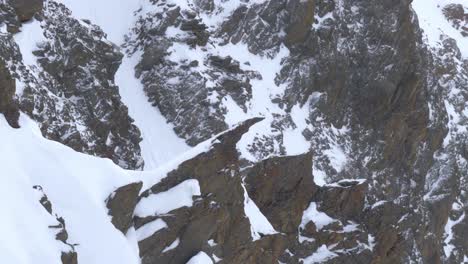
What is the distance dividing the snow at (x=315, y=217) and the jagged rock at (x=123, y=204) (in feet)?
54.9

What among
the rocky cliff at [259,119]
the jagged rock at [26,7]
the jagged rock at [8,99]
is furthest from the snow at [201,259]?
the jagged rock at [26,7]

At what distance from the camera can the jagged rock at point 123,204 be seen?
19641 mm

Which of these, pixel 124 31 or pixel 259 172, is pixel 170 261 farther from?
pixel 124 31

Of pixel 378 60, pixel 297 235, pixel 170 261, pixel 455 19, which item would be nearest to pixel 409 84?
pixel 378 60

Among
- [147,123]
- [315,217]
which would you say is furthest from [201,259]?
[147,123]

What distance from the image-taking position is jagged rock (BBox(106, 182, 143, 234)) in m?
19.6

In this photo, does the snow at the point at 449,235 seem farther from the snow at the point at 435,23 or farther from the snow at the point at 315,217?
the snow at the point at 315,217

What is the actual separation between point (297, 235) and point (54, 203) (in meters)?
18.4

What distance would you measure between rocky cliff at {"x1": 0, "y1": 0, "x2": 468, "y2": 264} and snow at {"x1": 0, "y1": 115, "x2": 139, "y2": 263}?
0.36 m

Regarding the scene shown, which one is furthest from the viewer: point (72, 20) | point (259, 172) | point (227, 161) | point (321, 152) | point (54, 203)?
point (321, 152)

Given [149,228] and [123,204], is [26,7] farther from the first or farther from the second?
[123,204]

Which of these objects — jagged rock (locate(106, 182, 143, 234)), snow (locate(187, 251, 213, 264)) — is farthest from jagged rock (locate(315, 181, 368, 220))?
jagged rock (locate(106, 182, 143, 234))

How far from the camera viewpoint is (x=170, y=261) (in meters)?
21.2

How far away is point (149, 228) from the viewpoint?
69.0ft
